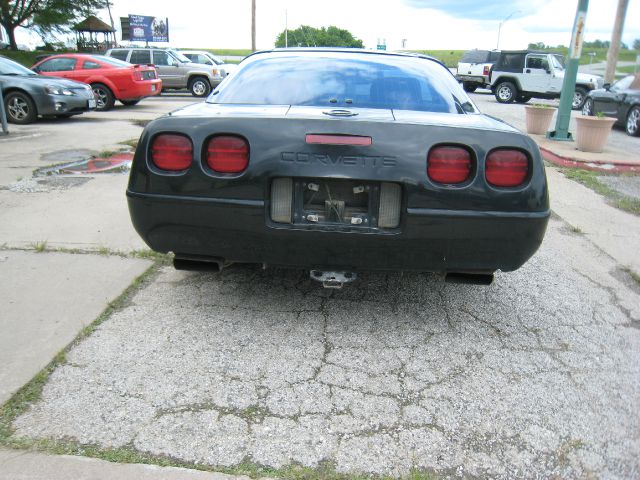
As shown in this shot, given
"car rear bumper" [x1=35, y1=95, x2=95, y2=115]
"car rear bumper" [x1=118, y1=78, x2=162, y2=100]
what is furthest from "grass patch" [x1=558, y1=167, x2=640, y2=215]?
"car rear bumper" [x1=118, y1=78, x2=162, y2=100]

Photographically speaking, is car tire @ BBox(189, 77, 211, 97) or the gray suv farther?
car tire @ BBox(189, 77, 211, 97)

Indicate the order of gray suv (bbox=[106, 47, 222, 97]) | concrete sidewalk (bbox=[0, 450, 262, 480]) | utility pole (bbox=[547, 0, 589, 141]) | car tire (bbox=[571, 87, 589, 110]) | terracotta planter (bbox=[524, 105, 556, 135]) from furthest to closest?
1. gray suv (bbox=[106, 47, 222, 97])
2. car tire (bbox=[571, 87, 589, 110])
3. terracotta planter (bbox=[524, 105, 556, 135])
4. utility pole (bbox=[547, 0, 589, 141])
5. concrete sidewalk (bbox=[0, 450, 262, 480])

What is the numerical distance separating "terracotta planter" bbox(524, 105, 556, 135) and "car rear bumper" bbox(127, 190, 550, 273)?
946 cm

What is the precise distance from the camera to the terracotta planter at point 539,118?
11.0 metres

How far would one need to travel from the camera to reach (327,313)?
316 centimetres

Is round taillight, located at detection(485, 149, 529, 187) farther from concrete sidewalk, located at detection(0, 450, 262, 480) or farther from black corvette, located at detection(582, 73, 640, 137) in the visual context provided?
black corvette, located at detection(582, 73, 640, 137)

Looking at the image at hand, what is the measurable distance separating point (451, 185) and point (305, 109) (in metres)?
0.89

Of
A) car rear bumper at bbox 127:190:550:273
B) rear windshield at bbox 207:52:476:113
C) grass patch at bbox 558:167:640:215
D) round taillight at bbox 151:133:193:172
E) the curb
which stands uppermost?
rear windshield at bbox 207:52:476:113

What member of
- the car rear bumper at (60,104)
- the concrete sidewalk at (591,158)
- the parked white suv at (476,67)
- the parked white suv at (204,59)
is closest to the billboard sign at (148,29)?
the parked white suv at (204,59)

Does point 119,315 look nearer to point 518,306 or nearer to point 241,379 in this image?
point 241,379

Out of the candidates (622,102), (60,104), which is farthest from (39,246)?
(622,102)

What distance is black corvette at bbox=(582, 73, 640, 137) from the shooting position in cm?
1256

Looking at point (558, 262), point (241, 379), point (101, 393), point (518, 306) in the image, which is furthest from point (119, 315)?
point (558, 262)

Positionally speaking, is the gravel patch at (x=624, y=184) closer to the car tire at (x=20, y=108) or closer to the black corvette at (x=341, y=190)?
the black corvette at (x=341, y=190)
